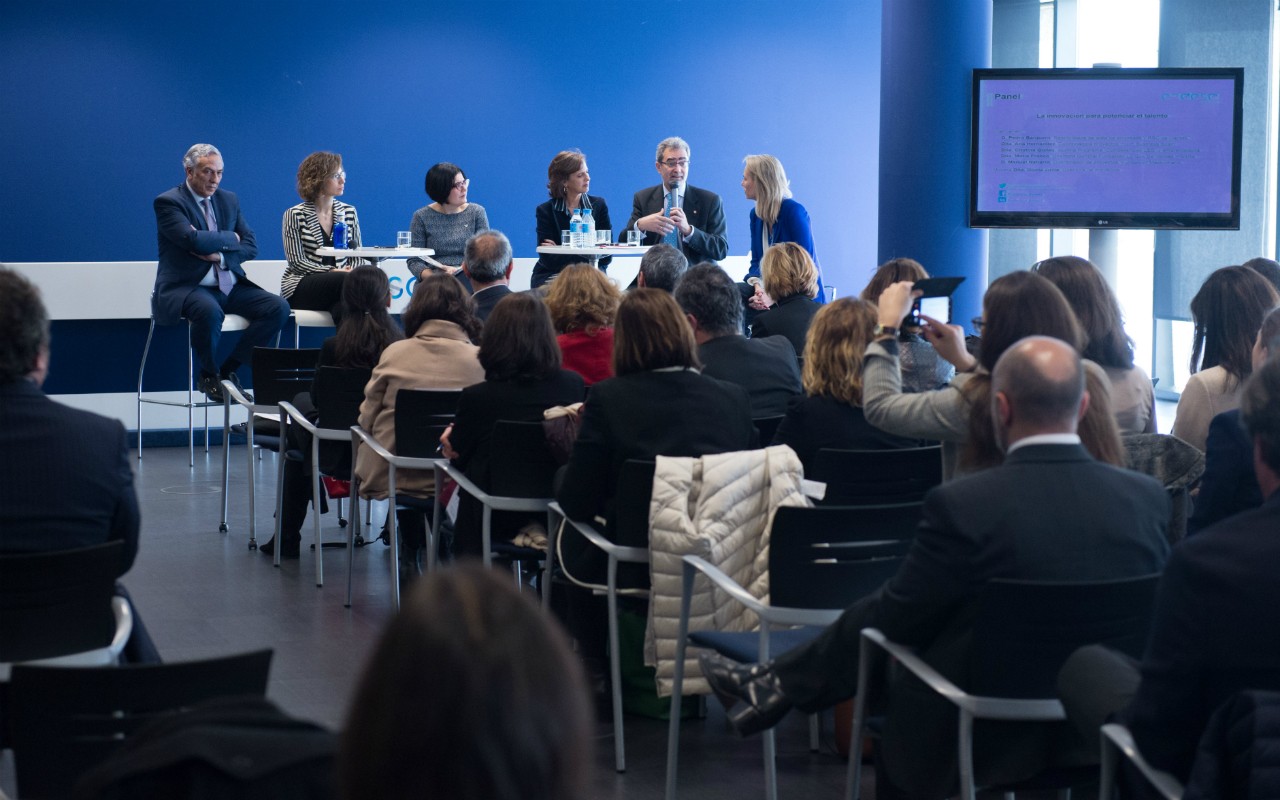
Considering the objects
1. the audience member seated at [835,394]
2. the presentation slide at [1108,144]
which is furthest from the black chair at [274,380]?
the presentation slide at [1108,144]

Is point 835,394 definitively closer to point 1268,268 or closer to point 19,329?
point 1268,268

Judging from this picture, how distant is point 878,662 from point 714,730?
148 cm

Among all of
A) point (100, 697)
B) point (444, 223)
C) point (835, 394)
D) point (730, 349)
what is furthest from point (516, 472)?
point (444, 223)

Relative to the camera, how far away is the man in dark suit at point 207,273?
27.7 feet

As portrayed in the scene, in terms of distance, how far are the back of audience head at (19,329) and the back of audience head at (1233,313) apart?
126 inches

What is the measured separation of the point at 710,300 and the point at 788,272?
1144 millimetres

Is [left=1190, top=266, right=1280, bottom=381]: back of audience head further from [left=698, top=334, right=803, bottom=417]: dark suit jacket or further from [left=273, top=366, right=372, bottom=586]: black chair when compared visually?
[left=273, top=366, right=372, bottom=586]: black chair

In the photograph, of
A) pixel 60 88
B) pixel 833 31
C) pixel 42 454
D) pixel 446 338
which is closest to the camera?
pixel 42 454

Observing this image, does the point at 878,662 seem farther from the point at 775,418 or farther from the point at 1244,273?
the point at 1244,273

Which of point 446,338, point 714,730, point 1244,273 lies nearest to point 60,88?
point 446,338

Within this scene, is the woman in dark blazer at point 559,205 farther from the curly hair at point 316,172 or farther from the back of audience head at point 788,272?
the back of audience head at point 788,272

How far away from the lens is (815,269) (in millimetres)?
6156

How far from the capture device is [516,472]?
4551 millimetres

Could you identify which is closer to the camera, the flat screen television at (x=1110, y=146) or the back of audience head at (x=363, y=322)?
the back of audience head at (x=363, y=322)
